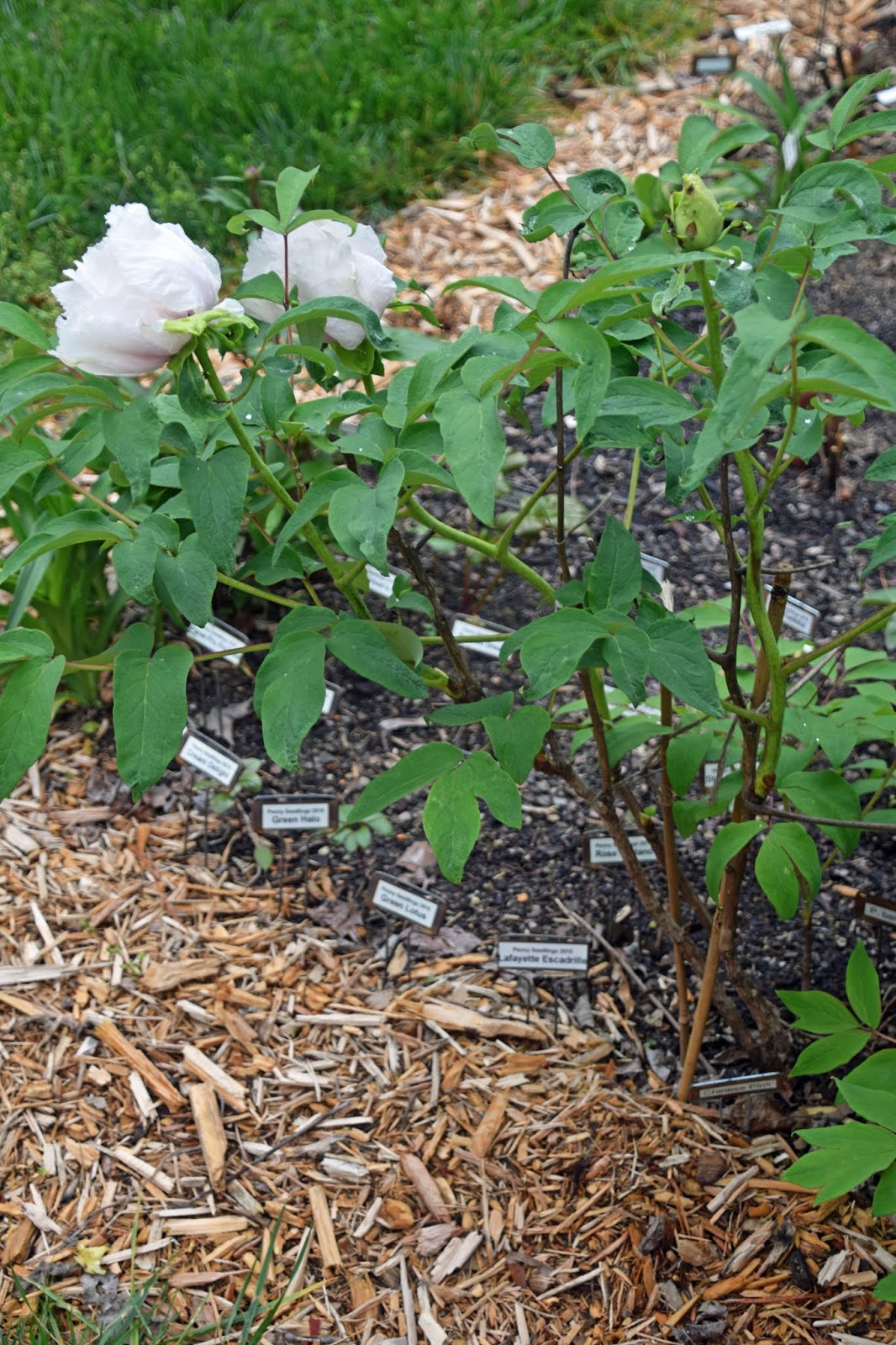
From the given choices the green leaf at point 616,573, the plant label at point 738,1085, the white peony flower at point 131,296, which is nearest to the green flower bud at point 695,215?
the green leaf at point 616,573

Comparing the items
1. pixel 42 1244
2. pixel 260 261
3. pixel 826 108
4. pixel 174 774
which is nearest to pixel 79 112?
pixel 826 108

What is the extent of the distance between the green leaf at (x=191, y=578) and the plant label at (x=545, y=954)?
2.62 ft

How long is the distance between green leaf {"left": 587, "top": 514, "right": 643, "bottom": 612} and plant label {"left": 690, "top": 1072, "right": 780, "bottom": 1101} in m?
0.75

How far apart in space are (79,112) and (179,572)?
3.25m

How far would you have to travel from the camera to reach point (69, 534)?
102 centimetres

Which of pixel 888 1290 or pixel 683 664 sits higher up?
pixel 683 664

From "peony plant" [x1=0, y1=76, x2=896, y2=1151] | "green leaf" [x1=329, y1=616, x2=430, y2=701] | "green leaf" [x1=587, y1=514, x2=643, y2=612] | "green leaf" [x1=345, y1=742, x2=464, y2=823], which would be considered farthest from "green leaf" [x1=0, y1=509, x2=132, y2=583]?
"green leaf" [x1=587, y1=514, x2=643, y2=612]

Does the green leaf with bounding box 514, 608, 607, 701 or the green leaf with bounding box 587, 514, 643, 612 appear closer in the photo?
the green leaf with bounding box 514, 608, 607, 701

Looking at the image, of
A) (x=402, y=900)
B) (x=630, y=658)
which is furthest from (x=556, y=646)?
(x=402, y=900)

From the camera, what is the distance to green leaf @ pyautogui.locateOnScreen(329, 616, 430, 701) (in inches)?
41.9

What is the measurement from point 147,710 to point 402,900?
835 mm

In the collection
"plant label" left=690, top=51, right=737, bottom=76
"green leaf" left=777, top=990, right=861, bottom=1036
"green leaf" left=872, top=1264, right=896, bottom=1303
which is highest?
"plant label" left=690, top=51, right=737, bottom=76

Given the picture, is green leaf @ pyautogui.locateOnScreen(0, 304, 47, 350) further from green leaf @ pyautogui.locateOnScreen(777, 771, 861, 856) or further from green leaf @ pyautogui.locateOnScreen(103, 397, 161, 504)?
green leaf @ pyautogui.locateOnScreen(777, 771, 861, 856)

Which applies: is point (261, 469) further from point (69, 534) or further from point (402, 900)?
point (402, 900)
